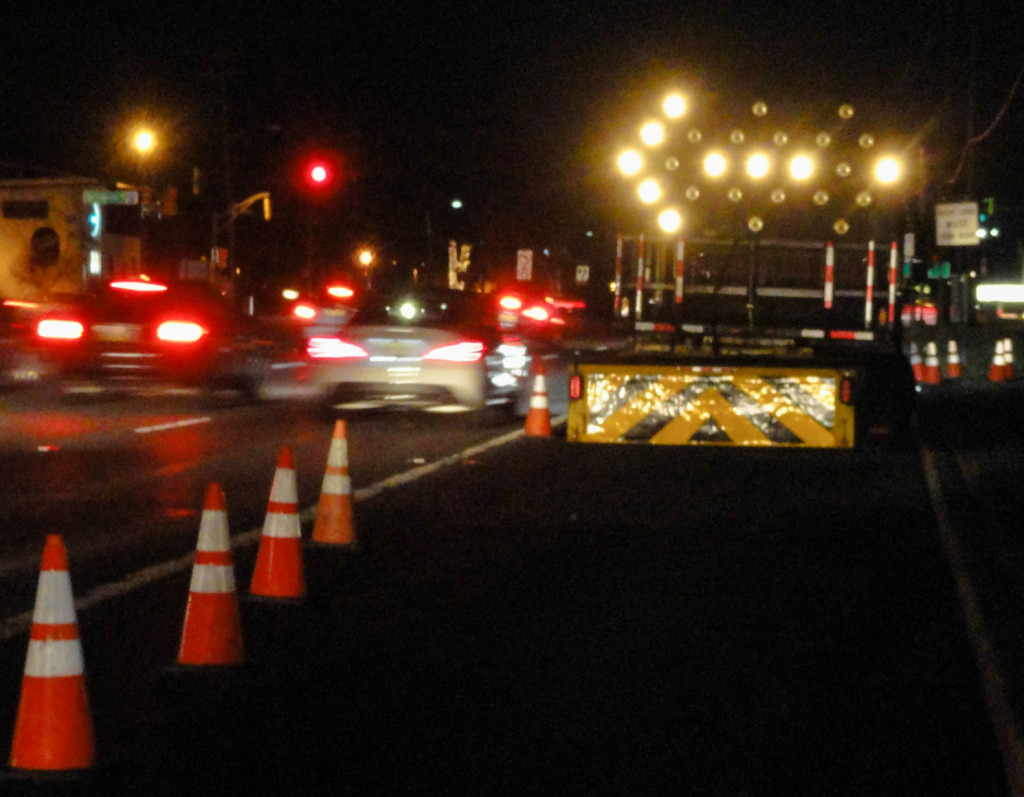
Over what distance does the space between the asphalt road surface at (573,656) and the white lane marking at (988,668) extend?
0.11ft

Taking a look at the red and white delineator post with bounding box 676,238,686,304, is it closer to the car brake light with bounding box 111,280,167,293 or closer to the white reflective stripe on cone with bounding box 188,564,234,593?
the car brake light with bounding box 111,280,167,293

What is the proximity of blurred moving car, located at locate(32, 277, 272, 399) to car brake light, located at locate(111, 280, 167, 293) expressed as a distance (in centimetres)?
1

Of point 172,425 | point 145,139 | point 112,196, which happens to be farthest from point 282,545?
point 112,196

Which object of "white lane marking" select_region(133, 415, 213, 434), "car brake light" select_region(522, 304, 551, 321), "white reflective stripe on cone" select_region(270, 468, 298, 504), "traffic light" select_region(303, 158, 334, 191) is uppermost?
"traffic light" select_region(303, 158, 334, 191)

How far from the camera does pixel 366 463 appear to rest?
14.0 meters

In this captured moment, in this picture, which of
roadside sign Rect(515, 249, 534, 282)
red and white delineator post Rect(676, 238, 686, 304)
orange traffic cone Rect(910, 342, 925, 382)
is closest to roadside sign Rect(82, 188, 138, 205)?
roadside sign Rect(515, 249, 534, 282)

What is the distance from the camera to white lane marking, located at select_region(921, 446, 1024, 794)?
16.8 ft

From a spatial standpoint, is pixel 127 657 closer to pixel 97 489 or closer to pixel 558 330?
pixel 97 489

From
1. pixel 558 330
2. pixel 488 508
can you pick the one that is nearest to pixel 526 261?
pixel 558 330

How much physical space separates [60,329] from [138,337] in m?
1.09

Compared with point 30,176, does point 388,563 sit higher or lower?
lower

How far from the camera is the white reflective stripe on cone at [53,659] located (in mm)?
4973

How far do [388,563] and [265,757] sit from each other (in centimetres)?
371

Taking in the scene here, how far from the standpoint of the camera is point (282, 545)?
299 inches
